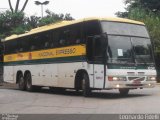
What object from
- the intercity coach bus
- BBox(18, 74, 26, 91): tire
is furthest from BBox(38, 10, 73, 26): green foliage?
the intercity coach bus

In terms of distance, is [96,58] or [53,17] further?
[53,17]

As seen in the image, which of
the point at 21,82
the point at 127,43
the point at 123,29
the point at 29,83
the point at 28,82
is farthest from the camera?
the point at 21,82

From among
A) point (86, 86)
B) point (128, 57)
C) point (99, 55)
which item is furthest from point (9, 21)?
point (128, 57)

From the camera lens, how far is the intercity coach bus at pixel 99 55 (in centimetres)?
2095

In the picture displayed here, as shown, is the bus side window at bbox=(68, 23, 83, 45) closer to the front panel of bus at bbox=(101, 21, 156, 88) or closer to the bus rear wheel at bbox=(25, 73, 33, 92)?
the front panel of bus at bbox=(101, 21, 156, 88)

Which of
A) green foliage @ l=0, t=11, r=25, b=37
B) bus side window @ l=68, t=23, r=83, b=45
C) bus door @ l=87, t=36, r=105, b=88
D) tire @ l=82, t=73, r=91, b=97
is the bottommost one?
tire @ l=82, t=73, r=91, b=97

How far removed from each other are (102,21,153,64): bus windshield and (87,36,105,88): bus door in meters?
0.44

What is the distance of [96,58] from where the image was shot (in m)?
21.4

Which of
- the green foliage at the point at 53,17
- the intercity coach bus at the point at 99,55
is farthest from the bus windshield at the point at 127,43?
the green foliage at the point at 53,17

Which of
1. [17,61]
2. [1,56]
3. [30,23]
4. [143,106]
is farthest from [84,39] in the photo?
[30,23]

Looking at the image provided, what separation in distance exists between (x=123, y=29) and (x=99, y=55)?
169 cm

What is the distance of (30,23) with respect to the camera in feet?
190

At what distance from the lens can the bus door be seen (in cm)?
2108

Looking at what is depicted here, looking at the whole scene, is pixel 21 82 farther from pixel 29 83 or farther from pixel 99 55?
pixel 99 55
